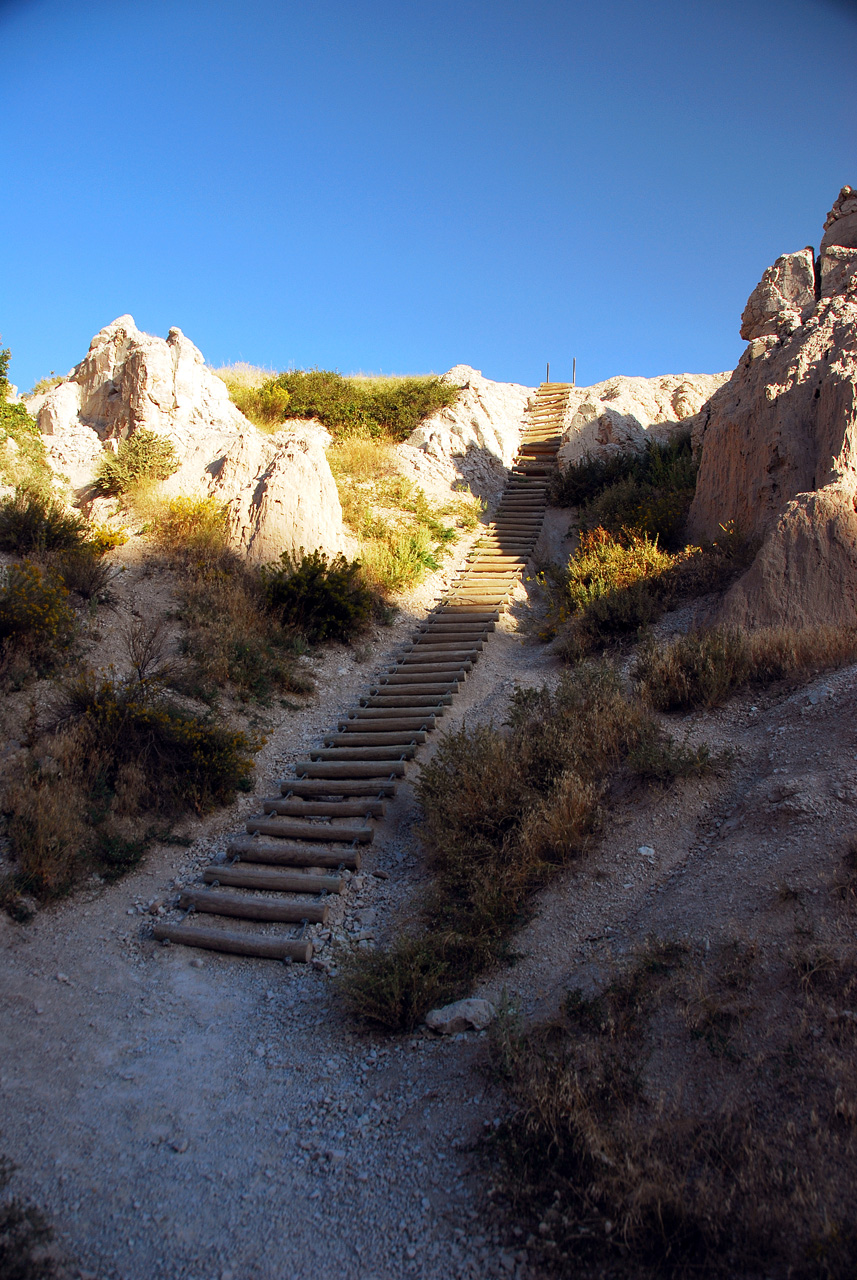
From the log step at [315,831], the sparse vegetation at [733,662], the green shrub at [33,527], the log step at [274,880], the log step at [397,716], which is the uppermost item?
the green shrub at [33,527]

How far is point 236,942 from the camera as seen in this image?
17.0ft

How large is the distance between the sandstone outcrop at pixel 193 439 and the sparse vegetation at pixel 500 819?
21.0 feet

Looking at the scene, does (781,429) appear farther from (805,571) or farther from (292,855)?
(292,855)

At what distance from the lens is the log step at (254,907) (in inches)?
215

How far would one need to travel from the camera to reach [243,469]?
41.9 ft

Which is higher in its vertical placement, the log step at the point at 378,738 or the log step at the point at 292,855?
the log step at the point at 378,738

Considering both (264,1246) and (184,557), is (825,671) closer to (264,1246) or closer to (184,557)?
(264,1246)

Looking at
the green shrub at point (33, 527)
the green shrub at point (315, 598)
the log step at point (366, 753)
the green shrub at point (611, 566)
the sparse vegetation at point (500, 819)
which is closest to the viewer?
the sparse vegetation at point (500, 819)

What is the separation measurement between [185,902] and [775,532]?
25.5 feet

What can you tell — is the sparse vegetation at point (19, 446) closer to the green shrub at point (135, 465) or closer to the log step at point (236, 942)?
the green shrub at point (135, 465)

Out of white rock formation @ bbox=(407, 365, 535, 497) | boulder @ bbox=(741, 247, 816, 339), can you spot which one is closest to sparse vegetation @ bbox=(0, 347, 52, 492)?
white rock formation @ bbox=(407, 365, 535, 497)

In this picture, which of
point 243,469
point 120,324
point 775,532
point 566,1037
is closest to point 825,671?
point 775,532

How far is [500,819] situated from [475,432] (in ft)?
50.0

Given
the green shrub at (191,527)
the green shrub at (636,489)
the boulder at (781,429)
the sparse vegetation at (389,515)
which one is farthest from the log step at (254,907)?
the green shrub at (636,489)
